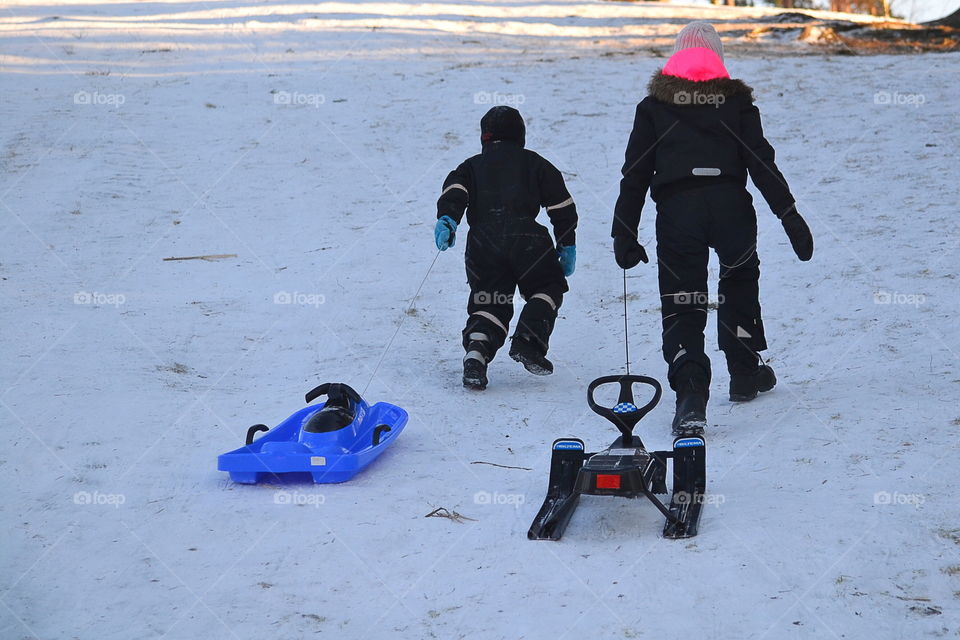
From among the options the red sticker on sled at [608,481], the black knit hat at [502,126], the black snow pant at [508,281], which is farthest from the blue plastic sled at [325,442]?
the black knit hat at [502,126]

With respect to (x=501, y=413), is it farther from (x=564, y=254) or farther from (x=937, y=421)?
(x=937, y=421)

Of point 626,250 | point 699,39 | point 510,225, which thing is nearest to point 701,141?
point 699,39

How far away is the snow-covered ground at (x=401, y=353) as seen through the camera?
137 inches

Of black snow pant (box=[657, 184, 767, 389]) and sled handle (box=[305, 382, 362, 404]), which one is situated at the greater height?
black snow pant (box=[657, 184, 767, 389])

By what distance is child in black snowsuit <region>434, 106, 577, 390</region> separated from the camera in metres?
6.00

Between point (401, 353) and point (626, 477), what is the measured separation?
2866 mm

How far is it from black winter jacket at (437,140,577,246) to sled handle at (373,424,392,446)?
5.27 ft

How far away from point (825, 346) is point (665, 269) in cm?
137

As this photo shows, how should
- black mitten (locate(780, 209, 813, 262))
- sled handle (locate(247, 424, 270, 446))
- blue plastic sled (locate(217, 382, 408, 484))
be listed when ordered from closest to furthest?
blue plastic sled (locate(217, 382, 408, 484))
sled handle (locate(247, 424, 270, 446))
black mitten (locate(780, 209, 813, 262))

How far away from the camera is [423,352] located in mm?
6480

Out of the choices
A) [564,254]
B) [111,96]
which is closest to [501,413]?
[564,254]

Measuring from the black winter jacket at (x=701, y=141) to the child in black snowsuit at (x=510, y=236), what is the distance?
3.22 ft

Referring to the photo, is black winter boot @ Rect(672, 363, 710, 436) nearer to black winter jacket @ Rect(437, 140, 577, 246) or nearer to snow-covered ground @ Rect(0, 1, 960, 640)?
snow-covered ground @ Rect(0, 1, 960, 640)

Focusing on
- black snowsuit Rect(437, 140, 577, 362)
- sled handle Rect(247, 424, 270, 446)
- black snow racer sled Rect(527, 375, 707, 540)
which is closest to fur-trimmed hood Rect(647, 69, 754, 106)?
black snowsuit Rect(437, 140, 577, 362)
